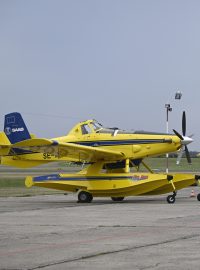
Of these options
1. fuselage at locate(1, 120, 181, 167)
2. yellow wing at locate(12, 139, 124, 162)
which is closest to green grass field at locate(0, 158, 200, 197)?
yellow wing at locate(12, 139, 124, 162)

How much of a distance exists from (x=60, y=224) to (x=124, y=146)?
34.8ft

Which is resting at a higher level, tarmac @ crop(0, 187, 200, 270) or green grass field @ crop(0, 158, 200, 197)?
tarmac @ crop(0, 187, 200, 270)

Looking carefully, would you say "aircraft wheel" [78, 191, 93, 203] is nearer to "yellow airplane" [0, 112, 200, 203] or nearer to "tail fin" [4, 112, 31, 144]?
Answer: "yellow airplane" [0, 112, 200, 203]

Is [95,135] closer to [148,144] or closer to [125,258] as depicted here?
[148,144]

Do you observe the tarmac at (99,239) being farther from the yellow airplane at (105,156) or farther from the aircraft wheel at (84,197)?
the aircraft wheel at (84,197)

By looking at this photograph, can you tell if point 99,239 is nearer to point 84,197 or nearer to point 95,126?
point 84,197

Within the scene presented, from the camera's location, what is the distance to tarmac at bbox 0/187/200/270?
9.93 m

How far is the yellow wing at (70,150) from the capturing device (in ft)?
77.7

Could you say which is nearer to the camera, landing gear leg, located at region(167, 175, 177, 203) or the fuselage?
landing gear leg, located at region(167, 175, 177, 203)

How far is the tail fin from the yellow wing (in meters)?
1.59

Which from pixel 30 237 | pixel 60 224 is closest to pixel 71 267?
pixel 30 237

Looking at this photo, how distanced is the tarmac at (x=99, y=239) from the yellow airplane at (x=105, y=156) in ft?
14.1

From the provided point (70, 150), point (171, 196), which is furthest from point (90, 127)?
point (171, 196)

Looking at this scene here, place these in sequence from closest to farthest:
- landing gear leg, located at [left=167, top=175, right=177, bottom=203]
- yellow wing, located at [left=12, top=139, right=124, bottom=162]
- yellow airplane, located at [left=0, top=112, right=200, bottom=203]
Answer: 1. yellow wing, located at [left=12, top=139, right=124, bottom=162]
2. landing gear leg, located at [left=167, top=175, right=177, bottom=203]
3. yellow airplane, located at [left=0, top=112, right=200, bottom=203]
